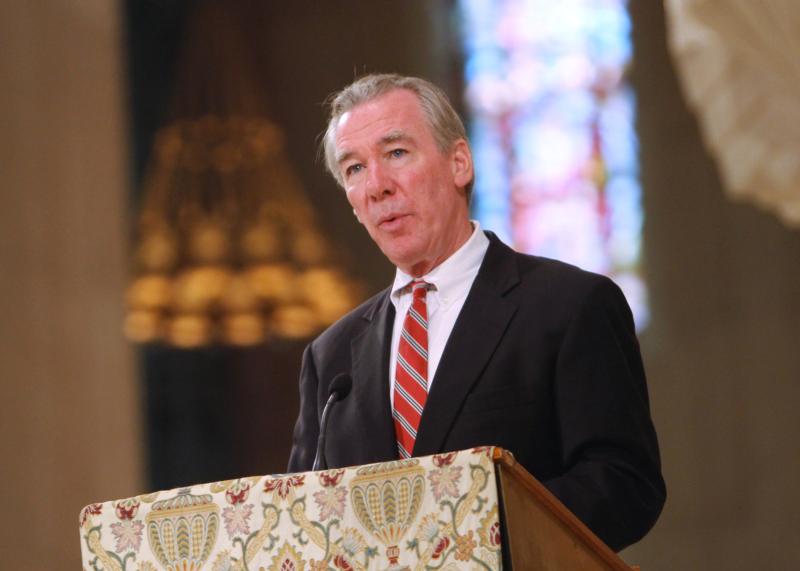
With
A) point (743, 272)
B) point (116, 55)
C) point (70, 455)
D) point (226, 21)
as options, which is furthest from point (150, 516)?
point (226, 21)

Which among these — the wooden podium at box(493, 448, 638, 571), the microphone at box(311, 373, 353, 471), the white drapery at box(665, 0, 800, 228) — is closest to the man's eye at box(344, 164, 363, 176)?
the microphone at box(311, 373, 353, 471)

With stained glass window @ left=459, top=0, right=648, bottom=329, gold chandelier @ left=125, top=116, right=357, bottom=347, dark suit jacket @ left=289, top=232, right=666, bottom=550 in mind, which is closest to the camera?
dark suit jacket @ left=289, top=232, right=666, bottom=550

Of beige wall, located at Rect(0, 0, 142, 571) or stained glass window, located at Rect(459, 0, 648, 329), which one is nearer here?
beige wall, located at Rect(0, 0, 142, 571)

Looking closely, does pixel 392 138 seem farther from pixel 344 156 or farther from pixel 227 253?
pixel 227 253

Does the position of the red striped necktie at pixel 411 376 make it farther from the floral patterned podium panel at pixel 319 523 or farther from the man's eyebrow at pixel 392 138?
the floral patterned podium panel at pixel 319 523

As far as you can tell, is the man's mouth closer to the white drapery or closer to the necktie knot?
the necktie knot

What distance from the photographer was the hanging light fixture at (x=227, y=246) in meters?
11.5

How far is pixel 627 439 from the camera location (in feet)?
8.20

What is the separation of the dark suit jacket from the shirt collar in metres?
0.09

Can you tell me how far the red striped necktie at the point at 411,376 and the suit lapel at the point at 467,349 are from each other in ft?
0.18

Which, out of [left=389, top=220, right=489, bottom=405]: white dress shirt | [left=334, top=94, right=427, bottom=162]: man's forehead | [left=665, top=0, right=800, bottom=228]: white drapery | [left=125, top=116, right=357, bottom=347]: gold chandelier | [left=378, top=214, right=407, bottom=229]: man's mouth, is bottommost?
[left=389, top=220, right=489, bottom=405]: white dress shirt

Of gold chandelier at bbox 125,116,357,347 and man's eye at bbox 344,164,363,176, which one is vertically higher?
gold chandelier at bbox 125,116,357,347

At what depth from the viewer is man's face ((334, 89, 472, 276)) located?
2910 millimetres

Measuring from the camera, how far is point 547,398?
261 centimetres
